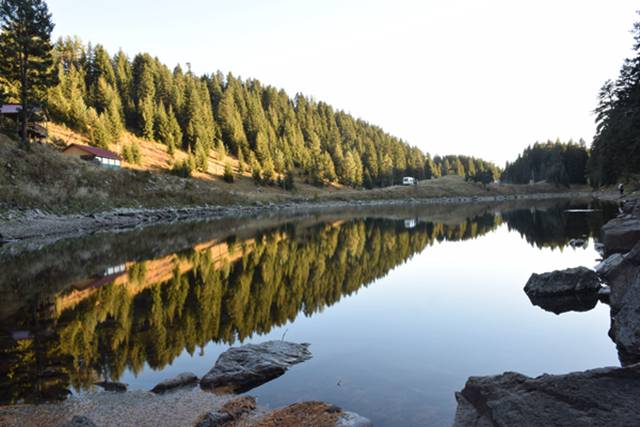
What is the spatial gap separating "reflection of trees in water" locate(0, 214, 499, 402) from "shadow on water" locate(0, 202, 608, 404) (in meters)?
0.03

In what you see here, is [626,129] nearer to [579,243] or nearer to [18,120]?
[579,243]

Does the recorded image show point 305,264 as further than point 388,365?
Yes

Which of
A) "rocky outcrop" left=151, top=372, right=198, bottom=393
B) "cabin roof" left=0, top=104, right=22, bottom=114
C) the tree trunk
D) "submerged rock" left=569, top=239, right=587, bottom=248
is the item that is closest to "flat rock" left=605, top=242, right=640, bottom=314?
"rocky outcrop" left=151, top=372, right=198, bottom=393

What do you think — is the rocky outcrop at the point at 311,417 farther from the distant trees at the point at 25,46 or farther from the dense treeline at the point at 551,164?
the dense treeline at the point at 551,164

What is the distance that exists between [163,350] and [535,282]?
1306 centimetres

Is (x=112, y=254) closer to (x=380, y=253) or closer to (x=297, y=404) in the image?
(x=380, y=253)

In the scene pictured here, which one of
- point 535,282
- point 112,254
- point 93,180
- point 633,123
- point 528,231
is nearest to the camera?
point 535,282

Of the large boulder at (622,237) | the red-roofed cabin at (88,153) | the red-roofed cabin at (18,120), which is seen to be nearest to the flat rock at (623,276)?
the large boulder at (622,237)

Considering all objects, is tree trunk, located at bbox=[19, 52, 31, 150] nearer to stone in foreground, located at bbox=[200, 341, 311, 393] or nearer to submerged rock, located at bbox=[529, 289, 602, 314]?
stone in foreground, located at bbox=[200, 341, 311, 393]

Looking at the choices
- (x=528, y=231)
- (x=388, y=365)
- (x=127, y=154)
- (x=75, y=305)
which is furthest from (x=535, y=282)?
(x=127, y=154)

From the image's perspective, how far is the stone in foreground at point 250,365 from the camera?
7988mm

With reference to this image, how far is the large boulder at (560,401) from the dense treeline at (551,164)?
144 m

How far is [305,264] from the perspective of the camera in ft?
69.6

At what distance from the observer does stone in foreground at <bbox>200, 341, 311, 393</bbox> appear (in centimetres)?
799
